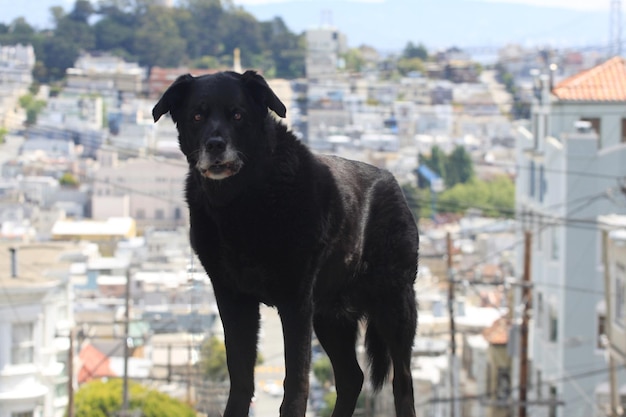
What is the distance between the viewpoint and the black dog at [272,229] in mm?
5594

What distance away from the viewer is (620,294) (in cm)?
2600

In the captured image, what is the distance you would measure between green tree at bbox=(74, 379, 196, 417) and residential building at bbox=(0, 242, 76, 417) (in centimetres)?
208

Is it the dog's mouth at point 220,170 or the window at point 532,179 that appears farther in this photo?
the window at point 532,179

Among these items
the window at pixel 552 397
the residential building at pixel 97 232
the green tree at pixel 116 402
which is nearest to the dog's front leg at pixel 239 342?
the window at pixel 552 397

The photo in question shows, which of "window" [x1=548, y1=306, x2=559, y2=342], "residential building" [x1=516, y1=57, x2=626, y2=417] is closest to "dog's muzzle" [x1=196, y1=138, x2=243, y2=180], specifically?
"residential building" [x1=516, y1=57, x2=626, y2=417]

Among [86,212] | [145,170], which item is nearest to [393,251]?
[145,170]

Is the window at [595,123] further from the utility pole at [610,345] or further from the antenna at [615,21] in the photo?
the utility pole at [610,345]

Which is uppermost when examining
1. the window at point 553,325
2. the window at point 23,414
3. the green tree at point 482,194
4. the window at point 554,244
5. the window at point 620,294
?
the window at point 620,294

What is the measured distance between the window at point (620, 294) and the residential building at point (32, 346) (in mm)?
10596

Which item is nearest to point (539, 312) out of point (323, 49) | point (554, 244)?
point (554, 244)

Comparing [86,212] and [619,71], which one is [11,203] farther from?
[619,71]

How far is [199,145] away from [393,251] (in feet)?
3.48

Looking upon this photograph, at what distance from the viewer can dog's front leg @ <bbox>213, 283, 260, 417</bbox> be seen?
591cm

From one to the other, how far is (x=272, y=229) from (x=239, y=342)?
45 cm
